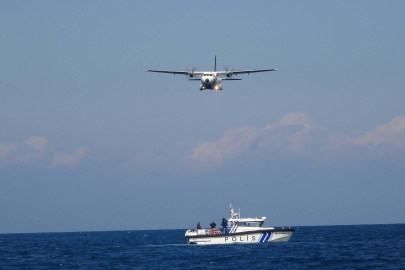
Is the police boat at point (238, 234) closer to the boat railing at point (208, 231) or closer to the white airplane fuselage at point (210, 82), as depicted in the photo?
the boat railing at point (208, 231)

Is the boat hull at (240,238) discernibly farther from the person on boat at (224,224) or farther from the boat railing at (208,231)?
the person on boat at (224,224)

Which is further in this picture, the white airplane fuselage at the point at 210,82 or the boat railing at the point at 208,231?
the boat railing at the point at 208,231

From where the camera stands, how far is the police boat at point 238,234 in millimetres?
77500

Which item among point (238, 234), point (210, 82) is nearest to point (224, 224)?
point (238, 234)

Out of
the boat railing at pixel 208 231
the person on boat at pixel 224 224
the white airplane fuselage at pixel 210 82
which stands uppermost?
the white airplane fuselage at pixel 210 82

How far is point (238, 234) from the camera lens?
77.4 m

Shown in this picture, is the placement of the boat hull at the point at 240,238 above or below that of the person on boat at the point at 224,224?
below

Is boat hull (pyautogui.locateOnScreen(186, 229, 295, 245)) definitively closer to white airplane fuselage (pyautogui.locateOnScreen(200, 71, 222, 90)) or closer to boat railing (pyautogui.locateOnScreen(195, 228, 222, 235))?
boat railing (pyautogui.locateOnScreen(195, 228, 222, 235))

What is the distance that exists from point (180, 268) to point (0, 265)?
72.3 ft

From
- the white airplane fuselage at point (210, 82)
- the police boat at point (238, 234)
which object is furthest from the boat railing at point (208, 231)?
the white airplane fuselage at point (210, 82)

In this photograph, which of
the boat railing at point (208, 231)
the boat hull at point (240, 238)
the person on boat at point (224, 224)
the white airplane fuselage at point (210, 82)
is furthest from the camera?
the boat railing at point (208, 231)

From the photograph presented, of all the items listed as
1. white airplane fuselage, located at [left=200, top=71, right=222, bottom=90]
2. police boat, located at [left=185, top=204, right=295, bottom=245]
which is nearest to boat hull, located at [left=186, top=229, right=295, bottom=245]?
police boat, located at [left=185, top=204, right=295, bottom=245]

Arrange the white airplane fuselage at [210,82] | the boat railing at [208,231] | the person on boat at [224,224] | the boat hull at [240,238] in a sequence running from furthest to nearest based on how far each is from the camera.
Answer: the boat railing at [208,231]
the person on boat at [224,224]
the boat hull at [240,238]
the white airplane fuselage at [210,82]

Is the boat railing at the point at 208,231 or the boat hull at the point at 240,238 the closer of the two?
the boat hull at the point at 240,238
